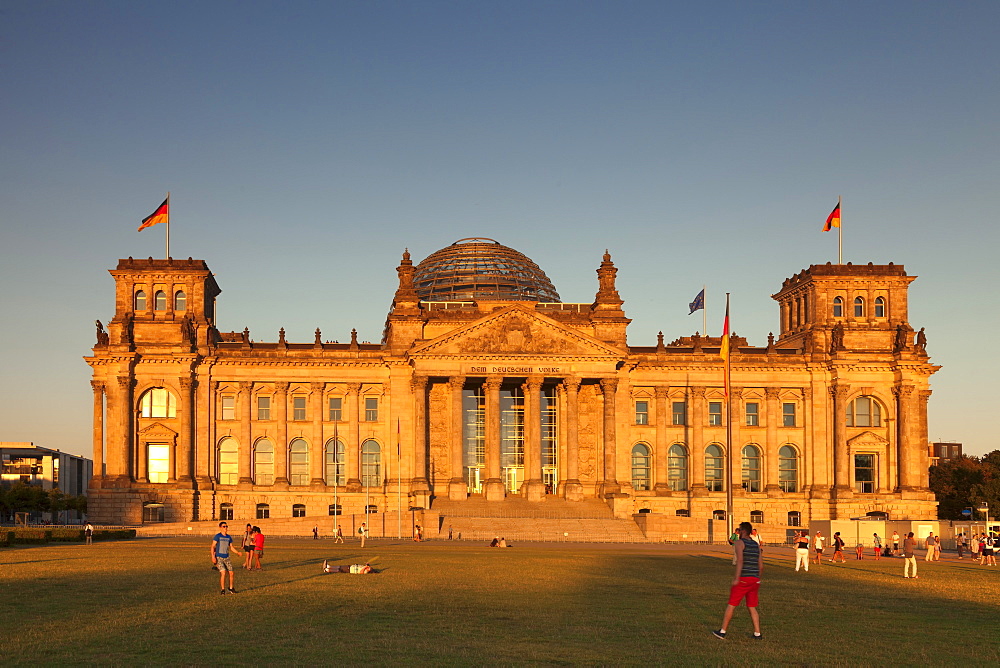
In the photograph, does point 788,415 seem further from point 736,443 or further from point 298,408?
point 298,408

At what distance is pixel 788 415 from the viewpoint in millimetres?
107062

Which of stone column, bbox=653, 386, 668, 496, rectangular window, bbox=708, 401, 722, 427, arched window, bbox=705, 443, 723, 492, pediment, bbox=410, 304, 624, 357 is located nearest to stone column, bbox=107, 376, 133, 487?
pediment, bbox=410, 304, 624, 357

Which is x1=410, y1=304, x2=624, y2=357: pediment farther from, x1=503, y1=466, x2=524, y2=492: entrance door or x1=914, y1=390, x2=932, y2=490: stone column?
x1=914, y1=390, x2=932, y2=490: stone column

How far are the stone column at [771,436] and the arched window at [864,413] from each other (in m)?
6.75

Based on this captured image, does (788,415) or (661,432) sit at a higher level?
(788,415)

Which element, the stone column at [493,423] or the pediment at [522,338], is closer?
the stone column at [493,423]

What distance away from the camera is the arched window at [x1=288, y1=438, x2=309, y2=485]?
104 m

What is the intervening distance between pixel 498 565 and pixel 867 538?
36808mm

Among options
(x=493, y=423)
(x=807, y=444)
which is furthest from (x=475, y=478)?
(x=807, y=444)

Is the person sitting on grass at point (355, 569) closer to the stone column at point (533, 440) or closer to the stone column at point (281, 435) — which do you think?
the stone column at point (533, 440)

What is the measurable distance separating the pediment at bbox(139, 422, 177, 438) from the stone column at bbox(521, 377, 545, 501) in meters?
30.1

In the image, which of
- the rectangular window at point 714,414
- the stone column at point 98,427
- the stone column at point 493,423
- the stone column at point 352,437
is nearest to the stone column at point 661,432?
the rectangular window at point 714,414

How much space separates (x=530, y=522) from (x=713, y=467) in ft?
83.7

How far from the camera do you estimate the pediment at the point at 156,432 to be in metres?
101
